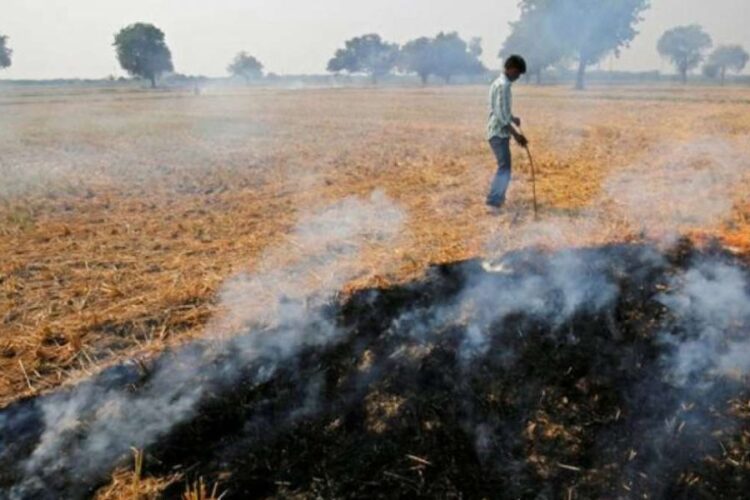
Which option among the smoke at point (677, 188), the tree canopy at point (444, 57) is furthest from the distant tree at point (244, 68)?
the smoke at point (677, 188)

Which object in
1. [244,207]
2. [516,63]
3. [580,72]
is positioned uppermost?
[580,72]

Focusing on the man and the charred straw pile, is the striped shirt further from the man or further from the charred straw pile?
the charred straw pile

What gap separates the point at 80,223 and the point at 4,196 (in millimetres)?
2873

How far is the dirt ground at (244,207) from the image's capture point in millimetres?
4926

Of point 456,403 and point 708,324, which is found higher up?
point 708,324

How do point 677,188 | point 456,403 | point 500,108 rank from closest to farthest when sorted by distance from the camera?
point 456,403, point 500,108, point 677,188

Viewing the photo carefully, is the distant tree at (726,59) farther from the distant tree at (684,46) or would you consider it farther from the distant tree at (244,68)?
the distant tree at (244,68)

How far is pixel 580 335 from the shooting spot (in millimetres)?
3996

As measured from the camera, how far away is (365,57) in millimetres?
103688

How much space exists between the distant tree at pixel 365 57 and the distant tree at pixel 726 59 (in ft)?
165

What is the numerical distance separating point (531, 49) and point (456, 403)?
32.8 meters

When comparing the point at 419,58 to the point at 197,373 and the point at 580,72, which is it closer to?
the point at 580,72

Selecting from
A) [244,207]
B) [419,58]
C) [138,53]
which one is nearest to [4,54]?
[138,53]

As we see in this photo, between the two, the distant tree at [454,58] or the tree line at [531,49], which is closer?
the tree line at [531,49]
